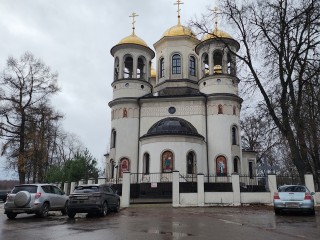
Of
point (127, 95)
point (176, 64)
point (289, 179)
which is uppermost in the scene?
point (176, 64)

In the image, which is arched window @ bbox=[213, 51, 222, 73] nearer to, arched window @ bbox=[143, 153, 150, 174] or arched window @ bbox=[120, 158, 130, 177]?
arched window @ bbox=[143, 153, 150, 174]

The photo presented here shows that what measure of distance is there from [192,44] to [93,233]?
98.9 feet

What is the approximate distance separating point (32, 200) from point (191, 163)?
54.0 feet

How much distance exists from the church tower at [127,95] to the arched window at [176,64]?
8.18ft

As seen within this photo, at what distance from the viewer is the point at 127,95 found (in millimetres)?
33094

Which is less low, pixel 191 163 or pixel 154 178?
pixel 191 163

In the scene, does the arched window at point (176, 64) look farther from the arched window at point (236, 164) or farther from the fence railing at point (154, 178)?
the fence railing at point (154, 178)

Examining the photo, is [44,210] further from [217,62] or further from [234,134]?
[217,62]

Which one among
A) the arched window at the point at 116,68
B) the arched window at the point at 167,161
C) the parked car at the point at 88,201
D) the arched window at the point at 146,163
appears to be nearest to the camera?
the parked car at the point at 88,201

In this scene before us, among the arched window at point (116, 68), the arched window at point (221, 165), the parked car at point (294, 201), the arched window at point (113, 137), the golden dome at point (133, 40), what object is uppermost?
the golden dome at point (133, 40)

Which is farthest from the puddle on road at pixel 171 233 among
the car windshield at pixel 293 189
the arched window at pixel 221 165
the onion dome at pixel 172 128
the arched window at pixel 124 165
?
the arched window at pixel 124 165

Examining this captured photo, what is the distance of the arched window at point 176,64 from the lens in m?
36.5

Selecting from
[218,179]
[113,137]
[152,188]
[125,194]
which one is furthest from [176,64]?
[125,194]

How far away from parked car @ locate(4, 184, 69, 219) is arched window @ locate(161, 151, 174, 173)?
1261 cm
